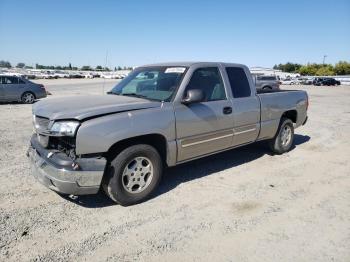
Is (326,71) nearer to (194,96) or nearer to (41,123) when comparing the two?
(194,96)

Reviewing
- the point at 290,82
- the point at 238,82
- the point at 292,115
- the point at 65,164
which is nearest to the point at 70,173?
the point at 65,164

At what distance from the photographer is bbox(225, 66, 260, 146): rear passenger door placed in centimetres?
538

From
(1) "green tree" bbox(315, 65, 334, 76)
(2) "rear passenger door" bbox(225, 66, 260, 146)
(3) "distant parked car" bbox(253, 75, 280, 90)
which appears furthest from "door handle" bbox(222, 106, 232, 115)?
(1) "green tree" bbox(315, 65, 334, 76)

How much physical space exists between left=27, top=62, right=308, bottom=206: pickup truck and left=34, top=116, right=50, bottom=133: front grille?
13 millimetres

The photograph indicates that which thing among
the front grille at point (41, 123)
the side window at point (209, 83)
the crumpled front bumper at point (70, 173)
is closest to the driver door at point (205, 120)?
the side window at point (209, 83)

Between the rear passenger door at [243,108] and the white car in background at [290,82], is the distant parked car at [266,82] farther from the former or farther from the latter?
the white car in background at [290,82]

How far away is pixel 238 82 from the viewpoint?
5574mm

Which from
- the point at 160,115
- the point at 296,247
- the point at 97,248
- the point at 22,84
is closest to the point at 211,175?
the point at 160,115

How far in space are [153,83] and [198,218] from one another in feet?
7.23

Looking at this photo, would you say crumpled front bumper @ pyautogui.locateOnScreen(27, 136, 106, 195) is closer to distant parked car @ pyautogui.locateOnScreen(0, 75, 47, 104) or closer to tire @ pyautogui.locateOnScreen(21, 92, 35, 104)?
distant parked car @ pyautogui.locateOnScreen(0, 75, 47, 104)

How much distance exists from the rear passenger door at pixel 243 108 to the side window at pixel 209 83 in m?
0.25

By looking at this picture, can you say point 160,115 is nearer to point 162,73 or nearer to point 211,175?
point 162,73

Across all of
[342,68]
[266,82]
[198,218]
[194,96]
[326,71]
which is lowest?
[198,218]

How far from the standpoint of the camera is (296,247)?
3.29m
